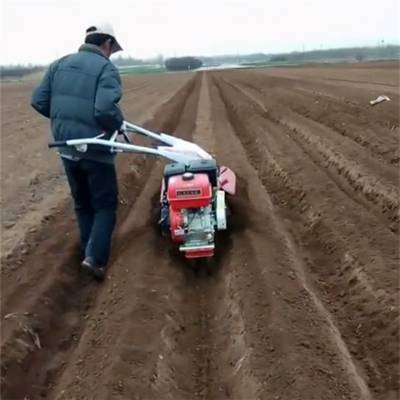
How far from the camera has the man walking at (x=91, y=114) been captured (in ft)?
21.4

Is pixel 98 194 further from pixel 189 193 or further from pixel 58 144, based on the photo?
pixel 189 193

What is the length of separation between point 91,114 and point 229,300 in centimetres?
245

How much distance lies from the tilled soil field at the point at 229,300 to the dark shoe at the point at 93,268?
120mm

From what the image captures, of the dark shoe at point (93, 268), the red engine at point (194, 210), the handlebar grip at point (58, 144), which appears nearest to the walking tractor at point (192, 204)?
the red engine at point (194, 210)

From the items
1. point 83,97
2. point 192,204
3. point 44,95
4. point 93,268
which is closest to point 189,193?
point 192,204

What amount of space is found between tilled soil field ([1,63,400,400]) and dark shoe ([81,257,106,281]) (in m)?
0.12

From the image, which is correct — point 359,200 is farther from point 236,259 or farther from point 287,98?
point 287,98

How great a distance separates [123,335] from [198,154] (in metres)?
3.31

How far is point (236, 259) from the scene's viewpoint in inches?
288

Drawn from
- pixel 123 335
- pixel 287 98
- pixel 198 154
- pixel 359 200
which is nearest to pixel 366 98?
pixel 287 98

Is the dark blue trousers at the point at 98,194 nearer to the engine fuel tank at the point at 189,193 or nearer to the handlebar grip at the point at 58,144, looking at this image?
the handlebar grip at the point at 58,144

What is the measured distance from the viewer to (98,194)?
6.89 meters

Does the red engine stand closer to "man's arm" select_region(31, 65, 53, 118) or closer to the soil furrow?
the soil furrow

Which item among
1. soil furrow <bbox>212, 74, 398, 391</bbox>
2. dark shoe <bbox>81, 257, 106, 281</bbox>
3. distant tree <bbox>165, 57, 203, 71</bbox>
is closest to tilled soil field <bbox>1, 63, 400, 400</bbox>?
soil furrow <bbox>212, 74, 398, 391</bbox>
